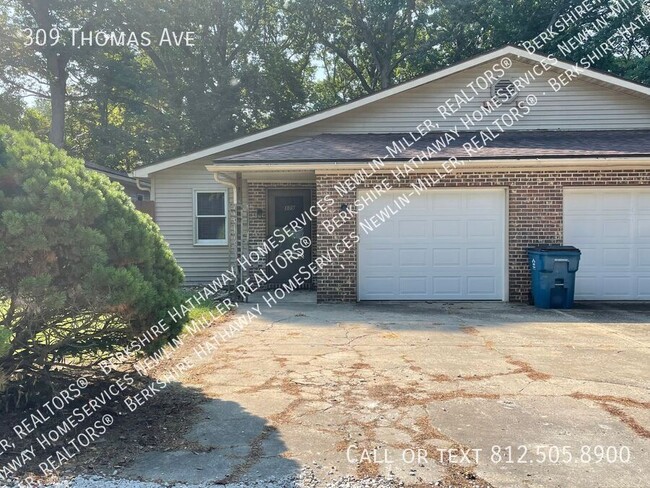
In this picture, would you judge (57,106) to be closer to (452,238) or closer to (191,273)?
(191,273)

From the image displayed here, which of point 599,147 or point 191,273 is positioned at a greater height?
point 599,147

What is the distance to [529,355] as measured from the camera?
19.7ft

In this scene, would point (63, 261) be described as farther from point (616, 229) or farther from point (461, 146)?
point (616, 229)

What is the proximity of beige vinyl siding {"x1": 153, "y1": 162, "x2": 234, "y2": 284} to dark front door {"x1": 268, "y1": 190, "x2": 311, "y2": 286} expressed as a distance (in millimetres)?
1569

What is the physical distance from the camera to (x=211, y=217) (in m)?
13.2

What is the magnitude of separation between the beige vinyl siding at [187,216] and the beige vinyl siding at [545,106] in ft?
17.6

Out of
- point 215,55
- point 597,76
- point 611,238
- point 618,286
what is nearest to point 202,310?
point 611,238

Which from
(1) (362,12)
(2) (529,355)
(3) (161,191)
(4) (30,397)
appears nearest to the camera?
(4) (30,397)

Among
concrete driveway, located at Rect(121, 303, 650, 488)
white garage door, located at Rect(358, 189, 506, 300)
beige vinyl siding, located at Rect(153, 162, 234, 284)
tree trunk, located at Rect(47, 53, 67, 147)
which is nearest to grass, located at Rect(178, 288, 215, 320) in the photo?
concrete driveway, located at Rect(121, 303, 650, 488)

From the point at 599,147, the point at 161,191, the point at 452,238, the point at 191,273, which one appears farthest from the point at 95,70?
the point at 599,147

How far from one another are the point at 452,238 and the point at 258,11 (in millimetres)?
20277

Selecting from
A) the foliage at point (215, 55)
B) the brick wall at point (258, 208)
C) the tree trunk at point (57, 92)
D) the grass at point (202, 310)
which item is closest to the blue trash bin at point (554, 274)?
the brick wall at point (258, 208)

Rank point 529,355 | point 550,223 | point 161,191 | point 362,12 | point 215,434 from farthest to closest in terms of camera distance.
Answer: point 362,12
point 161,191
point 550,223
point 529,355
point 215,434

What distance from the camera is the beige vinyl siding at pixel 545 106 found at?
1256cm
